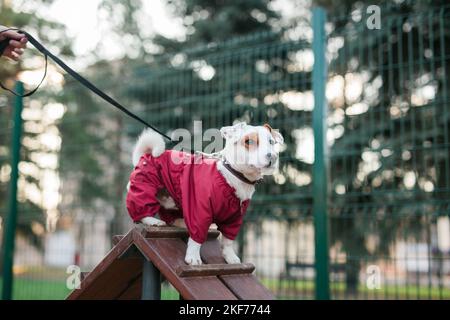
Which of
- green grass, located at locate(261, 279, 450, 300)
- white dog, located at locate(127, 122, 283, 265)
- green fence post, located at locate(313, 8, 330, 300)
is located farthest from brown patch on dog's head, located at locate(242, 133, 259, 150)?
green grass, located at locate(261, 279, 450, 300)

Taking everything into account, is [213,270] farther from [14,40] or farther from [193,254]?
[14,40]

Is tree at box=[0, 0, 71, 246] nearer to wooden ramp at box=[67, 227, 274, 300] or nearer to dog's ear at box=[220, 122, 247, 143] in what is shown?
wooden ramp at box=[67, 227, 274, 300]

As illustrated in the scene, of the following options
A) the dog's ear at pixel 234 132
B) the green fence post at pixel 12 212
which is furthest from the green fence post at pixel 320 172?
the green fence post at pixel 12 212

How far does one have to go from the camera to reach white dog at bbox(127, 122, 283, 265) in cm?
250

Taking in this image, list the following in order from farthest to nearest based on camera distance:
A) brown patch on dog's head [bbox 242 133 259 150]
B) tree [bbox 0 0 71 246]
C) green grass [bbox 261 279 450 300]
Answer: tree [bbox 0 0 71 246] < green grass [bbox 261 279 450 300] < brown patch on dog's head [bbox 242 133 259 150]

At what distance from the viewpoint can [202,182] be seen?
2609 mm

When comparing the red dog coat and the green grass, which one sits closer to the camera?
the red dog coat

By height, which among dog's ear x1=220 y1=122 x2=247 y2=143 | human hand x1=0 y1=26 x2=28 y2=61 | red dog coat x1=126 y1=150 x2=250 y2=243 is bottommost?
red dog coat x1=126 y1=150 x2=250 y2=243

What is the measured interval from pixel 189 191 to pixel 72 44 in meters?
9.95

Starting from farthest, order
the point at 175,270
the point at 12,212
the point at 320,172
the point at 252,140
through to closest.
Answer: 1. the point at 12,212
2. the point at 320,172
3. the point at 252,140
4. the point at 175,270

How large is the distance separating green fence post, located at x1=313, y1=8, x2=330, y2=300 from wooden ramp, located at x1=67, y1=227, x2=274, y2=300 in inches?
50.0

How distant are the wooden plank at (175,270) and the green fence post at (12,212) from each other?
3.11 m

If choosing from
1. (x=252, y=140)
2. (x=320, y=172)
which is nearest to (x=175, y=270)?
(x=252, y=140)

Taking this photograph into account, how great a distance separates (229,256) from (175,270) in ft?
1.63
